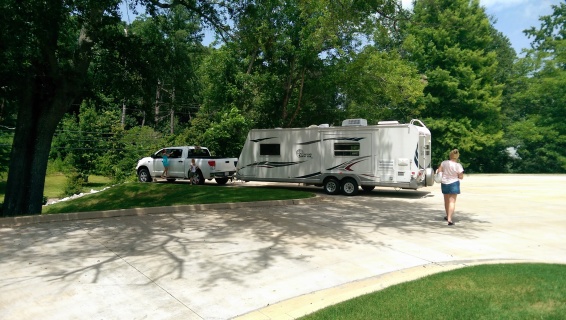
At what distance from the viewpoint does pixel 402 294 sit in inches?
192

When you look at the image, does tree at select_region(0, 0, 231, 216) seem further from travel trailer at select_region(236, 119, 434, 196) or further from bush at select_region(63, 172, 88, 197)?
bush at select_region(63, 172, 88, 197)

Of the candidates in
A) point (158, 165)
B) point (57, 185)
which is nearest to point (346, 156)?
point (158, 165)

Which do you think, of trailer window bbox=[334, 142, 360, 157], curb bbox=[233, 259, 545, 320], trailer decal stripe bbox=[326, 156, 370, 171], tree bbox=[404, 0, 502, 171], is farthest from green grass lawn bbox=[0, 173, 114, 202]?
tree bbox=[404, 0, 502, 171]

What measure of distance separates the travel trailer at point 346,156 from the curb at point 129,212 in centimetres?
296

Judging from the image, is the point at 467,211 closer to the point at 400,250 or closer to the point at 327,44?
the point at 400,250

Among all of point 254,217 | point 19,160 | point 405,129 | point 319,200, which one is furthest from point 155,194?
point 405,129

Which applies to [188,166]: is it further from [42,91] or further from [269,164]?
[42,91]

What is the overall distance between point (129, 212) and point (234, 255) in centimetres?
481

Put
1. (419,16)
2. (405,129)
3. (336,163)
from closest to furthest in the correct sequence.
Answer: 1. (405,129)
2. (336,163)
3. (419,16)

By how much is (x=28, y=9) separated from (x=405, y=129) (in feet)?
40.5

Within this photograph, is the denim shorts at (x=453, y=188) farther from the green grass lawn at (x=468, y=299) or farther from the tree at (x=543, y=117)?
the tree at (x=543, y=117)

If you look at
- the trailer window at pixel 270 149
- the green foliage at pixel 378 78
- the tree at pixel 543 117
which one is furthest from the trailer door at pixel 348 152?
the tree at pixel 543 117

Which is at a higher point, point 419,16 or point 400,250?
point 419,16

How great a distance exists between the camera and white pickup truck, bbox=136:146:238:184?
20.9m
